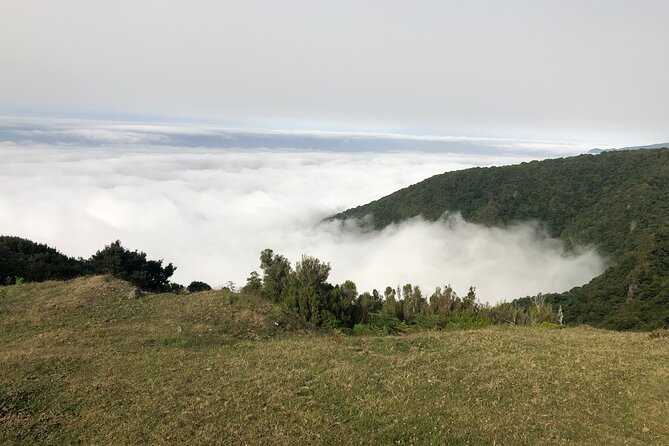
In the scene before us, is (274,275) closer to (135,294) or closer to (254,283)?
(254,283)

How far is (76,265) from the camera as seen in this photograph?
35.0 metres

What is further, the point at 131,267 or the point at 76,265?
the point at 131,267

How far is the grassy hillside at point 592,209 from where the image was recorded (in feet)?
170

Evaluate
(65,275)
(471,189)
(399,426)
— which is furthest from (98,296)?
(471,189)

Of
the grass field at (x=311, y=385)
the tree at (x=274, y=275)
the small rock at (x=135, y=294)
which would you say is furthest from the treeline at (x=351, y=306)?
the small rock at (x=135, y=294)

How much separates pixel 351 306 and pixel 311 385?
43.8ft

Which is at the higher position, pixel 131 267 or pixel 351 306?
pixel 351 306

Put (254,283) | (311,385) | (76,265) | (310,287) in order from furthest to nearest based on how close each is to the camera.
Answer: (76,265) < (254,283) < (310,287) < (311,385)

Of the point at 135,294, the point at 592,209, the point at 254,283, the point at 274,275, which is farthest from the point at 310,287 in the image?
the point at 592,209

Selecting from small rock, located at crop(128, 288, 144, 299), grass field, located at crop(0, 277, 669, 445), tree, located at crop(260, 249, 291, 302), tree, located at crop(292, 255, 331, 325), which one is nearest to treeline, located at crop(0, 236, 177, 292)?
small rock, located at crop(128, 288, 144, 299)

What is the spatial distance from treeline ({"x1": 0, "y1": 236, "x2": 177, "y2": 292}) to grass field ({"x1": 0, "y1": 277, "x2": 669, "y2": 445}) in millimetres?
14389

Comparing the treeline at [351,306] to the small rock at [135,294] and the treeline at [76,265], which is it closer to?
the small rock at [135,294]

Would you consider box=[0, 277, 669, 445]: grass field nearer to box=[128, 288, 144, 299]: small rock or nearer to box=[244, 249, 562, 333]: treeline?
box=[128, 288, 144, 299]: small rock

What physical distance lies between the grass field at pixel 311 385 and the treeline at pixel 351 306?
3719 millimetres
